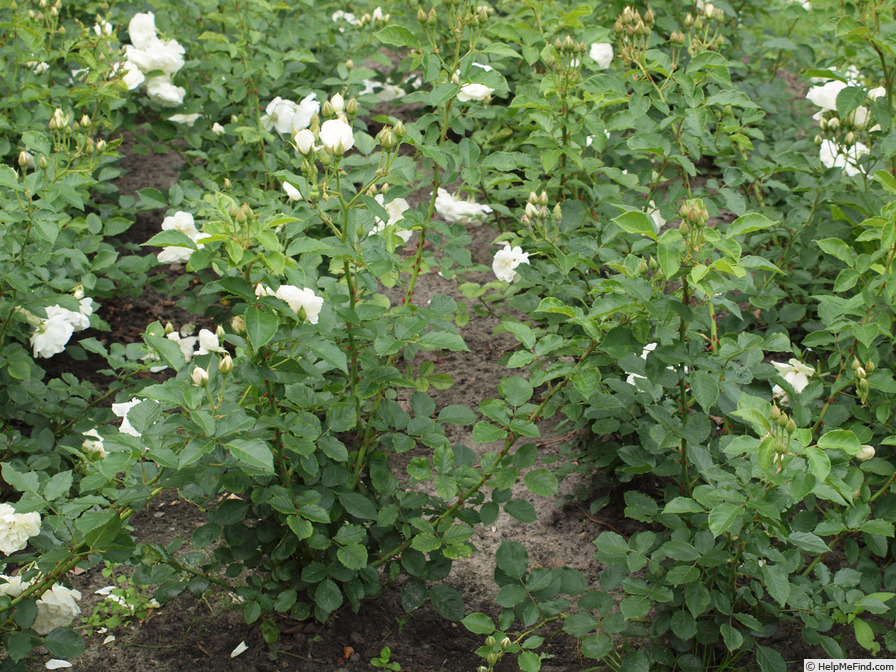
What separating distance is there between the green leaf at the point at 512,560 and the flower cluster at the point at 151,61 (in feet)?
7.08

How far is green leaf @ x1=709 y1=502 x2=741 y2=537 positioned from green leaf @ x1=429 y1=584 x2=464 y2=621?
73 centimetres

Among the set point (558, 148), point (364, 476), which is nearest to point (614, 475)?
point (364, 476)

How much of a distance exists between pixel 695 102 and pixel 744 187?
1269 mm

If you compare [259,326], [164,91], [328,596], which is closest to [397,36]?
[259,326]

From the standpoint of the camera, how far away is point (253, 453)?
1555 mm

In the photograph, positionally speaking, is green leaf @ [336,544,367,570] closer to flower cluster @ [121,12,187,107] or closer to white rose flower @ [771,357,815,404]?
white rose flower @ [771,357,815,404]

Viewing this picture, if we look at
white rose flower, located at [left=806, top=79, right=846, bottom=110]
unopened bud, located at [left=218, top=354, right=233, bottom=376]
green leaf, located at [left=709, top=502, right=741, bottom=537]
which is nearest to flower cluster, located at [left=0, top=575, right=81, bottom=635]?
unopened bud, located at [left=218, top=354, right=233, bottom=376]

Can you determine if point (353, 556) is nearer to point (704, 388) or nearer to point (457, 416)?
point (457, 416)

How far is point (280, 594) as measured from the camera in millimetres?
2029

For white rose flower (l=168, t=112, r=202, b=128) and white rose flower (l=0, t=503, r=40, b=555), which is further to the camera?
white rose flower (l=168, t=112, r=202, b=128)

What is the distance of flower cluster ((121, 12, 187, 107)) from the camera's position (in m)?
3.06

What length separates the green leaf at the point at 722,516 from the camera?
1582 mm

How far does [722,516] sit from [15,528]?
1541 millimetres


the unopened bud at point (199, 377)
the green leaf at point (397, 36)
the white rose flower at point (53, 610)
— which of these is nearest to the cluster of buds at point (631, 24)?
the green leaf at point (397, 36)
